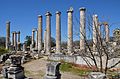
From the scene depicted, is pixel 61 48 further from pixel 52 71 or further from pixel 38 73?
pixel 52 71

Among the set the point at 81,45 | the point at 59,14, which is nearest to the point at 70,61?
Answer: the point at 81,45

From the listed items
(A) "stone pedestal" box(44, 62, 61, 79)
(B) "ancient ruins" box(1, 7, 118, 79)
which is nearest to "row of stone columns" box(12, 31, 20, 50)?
(B) "ancient ruins" box(1, 7, 118, 79)

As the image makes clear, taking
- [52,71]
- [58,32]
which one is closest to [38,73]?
[52,71]

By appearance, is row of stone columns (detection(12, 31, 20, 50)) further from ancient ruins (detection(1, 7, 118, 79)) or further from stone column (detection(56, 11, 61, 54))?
stone column (detection(56, 11, 61, 54))

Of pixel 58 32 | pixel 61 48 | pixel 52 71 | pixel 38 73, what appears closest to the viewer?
pixel 52 71

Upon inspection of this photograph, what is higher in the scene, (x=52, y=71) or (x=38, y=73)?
(x=52, y=71)

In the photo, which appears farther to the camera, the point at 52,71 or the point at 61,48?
the point at 61,48

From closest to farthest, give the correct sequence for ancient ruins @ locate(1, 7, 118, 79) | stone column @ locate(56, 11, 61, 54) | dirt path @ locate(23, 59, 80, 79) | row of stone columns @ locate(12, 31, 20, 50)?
1. ancient ruins @ locate(1, 7, 118, 79)
2. dirt path @ locate(23, 59, 80, 79)
3. stone column @ locate(56, 11, 61, 54)
4. row of stone columns @ locate(12, 31, 20, 50)

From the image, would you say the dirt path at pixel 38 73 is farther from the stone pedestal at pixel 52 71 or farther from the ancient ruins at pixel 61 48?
the stone pedestal at pixel 52 71

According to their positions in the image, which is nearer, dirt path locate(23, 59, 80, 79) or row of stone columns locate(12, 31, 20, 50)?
dirt path locate(23, 59, 80, 79)

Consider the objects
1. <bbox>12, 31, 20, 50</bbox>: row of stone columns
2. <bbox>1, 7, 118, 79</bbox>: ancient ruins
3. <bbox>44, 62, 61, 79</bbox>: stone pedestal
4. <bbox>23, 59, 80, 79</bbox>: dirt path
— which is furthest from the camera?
<bbox>12, 31, 20, 50</bbox>: row of stone columns

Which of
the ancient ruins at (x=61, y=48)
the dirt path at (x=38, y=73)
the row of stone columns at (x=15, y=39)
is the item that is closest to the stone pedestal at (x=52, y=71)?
the ancient ruins at (x=61, y=48)

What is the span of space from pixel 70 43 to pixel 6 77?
21244 millimetres

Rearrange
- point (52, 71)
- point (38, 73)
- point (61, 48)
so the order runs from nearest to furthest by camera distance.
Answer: point (52, 71), point (38, 73), point (61, 48)
